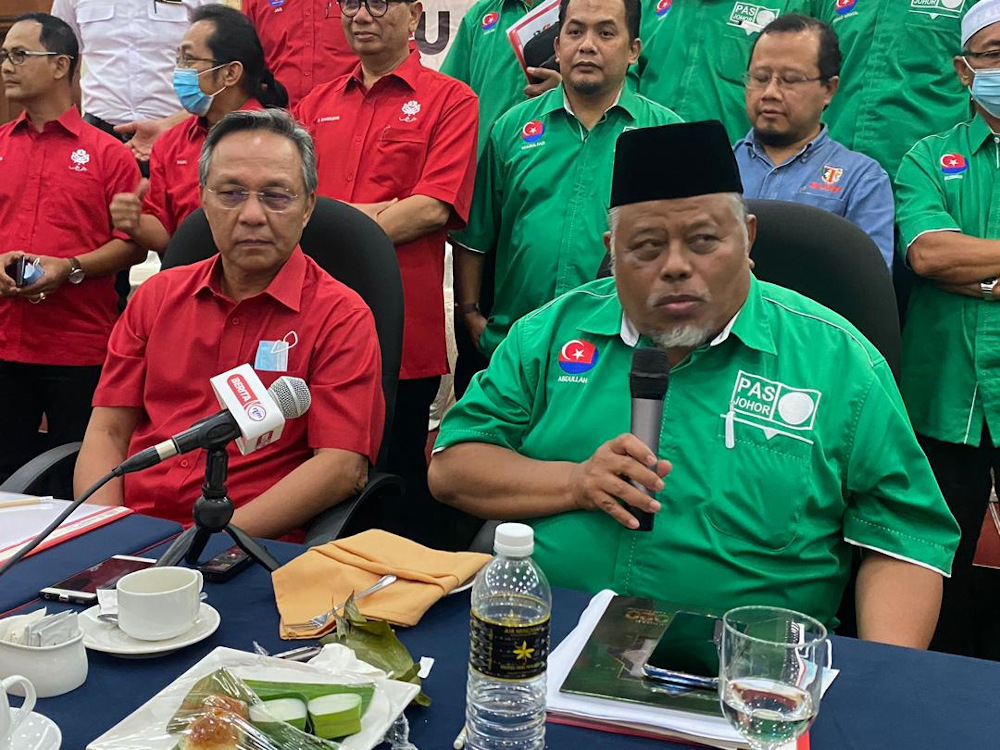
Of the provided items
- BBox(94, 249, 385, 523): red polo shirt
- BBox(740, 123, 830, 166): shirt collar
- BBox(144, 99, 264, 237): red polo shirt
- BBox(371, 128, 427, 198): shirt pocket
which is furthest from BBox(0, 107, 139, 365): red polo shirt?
BBox(740, 123, 830, 166): shirt collar

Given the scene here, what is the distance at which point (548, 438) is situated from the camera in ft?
5.90

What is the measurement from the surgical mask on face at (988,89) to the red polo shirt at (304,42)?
2.11 metres

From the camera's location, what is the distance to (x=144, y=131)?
398 centimetres

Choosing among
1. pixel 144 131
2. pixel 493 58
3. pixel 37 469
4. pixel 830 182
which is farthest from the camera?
pixel 144 131

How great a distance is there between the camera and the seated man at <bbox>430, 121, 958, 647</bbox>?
162 cm

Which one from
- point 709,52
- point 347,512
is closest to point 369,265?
point 347,512

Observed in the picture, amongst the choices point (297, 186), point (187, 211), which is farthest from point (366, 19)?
point (297, 186)

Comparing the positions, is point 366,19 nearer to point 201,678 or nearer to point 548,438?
point 548,438

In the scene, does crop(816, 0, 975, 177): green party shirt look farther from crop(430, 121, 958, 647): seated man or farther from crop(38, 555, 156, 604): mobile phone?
crop(38, 555, 156, 604): mobile phone

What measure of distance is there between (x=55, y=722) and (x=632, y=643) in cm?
67

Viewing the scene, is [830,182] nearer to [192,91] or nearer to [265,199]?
[265,199]

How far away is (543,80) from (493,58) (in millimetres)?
289

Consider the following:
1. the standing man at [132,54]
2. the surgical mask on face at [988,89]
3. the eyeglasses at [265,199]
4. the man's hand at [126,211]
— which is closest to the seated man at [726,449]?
the eyeglasses at [265,199]

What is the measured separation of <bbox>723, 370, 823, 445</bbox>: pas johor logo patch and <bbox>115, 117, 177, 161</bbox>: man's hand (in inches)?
118
